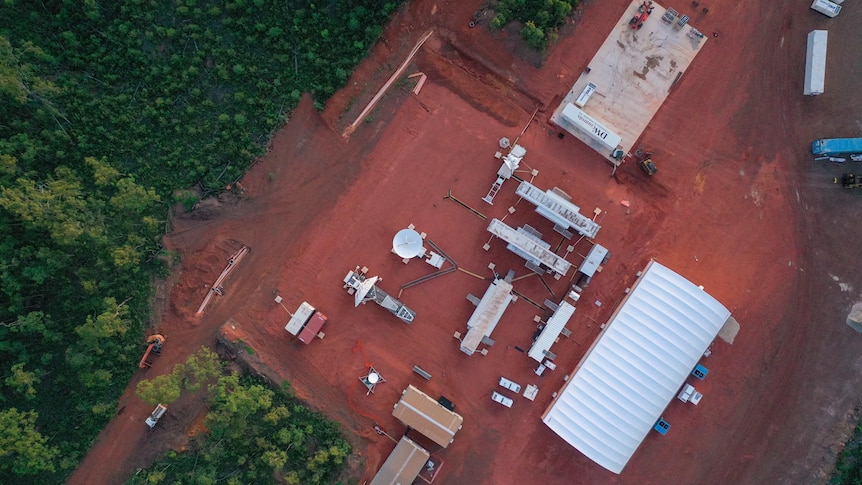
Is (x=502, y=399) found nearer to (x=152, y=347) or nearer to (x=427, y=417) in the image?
(x=427, y=417)

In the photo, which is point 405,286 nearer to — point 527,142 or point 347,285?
point 347,285

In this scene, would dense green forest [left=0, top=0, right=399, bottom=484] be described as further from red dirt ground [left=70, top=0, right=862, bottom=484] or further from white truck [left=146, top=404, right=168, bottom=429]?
white truck [left=146, top=404, right=168, bottom=429]

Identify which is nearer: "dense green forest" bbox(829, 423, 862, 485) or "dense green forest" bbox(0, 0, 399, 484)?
"dense green forest" bbox(0, 0, 399, 484)

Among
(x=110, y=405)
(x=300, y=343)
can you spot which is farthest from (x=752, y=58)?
(x=110, y=405)

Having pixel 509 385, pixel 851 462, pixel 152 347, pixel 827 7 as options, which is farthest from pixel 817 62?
pixel 152 347

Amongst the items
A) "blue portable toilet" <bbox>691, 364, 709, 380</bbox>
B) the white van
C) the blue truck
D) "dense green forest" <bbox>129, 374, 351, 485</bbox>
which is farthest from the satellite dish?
the white van

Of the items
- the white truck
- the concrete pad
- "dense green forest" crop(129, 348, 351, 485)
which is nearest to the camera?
"dense green forest" crop(129, 348, 351, 485)
